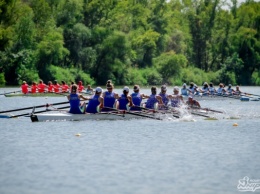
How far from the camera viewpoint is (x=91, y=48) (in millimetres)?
67625

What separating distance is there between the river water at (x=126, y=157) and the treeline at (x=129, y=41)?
1545 inches

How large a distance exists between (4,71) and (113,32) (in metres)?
13.2

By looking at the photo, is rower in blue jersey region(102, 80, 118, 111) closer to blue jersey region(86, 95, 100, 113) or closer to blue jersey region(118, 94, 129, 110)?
blue jersey region(118, 94, 129, 110)

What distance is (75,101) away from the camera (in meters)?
23.1

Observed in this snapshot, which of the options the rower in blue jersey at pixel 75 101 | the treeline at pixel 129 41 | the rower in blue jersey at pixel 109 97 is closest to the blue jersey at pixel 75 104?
the rower in blue jersey at pixel 75 101

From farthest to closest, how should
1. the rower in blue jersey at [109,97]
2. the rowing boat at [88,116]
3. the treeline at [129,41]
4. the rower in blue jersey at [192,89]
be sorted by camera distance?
the treeline at [129,41]
the rower in blue jersey at [192,89]
the rower in blue jersey at [109,97]
the rowing boat at [88,116]

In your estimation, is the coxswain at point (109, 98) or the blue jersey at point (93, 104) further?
the coxswain at point (109, 98)

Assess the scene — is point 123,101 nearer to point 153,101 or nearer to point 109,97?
point 109,97

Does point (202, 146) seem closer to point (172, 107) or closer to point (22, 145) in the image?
point (22, 145)

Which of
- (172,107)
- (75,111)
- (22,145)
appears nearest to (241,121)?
(172,107)

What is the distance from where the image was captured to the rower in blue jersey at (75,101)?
23.0 m

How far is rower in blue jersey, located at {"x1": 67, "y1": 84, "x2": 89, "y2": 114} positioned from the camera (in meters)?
23.0

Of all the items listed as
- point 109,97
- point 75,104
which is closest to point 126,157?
point 75,104

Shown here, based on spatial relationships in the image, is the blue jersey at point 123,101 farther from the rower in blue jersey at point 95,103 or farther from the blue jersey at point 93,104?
the blue jersey at point 93,104
